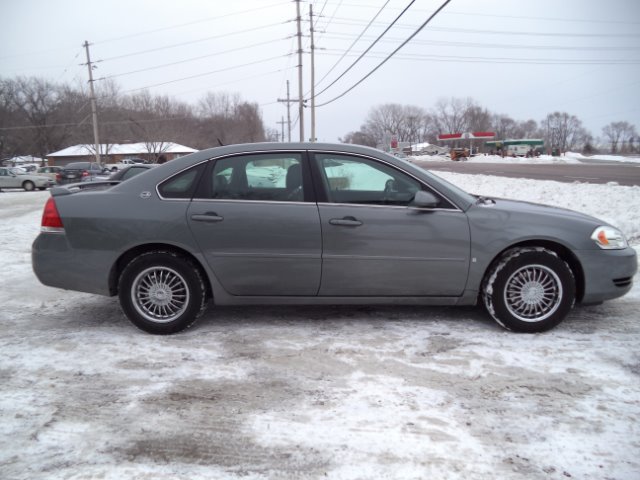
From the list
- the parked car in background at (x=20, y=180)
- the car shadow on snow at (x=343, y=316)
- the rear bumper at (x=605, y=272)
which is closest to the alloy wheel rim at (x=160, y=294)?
the car shadow on snow at (x=343, y=316)

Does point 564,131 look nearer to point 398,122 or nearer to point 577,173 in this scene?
point 398,122

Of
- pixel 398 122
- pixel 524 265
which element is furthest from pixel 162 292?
pixel 398 122

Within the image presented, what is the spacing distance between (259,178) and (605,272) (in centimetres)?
295

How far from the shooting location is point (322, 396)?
2752 millimetres

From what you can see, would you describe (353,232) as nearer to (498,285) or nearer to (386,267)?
(386,267)

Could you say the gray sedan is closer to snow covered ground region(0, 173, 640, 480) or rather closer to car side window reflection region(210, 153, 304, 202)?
car side window reflection region(210, 153, 304, 202)

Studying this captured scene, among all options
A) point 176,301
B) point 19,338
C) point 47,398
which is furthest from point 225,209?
point 19,338

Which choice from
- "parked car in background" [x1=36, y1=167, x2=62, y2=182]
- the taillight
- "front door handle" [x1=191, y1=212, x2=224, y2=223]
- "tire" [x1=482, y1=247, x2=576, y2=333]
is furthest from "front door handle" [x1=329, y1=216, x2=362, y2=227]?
"parked car in background" [x1=36, y1=167, x2=62, y2=182]

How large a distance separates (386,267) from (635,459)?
195cm

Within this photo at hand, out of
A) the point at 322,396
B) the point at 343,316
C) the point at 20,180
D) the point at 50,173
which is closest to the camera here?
the point at 322,396

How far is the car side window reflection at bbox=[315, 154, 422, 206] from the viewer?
3707mm

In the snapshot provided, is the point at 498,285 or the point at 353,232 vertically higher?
the point at 353,232

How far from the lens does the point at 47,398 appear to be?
2764 mm

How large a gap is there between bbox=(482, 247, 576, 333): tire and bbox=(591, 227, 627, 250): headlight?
356 mm
